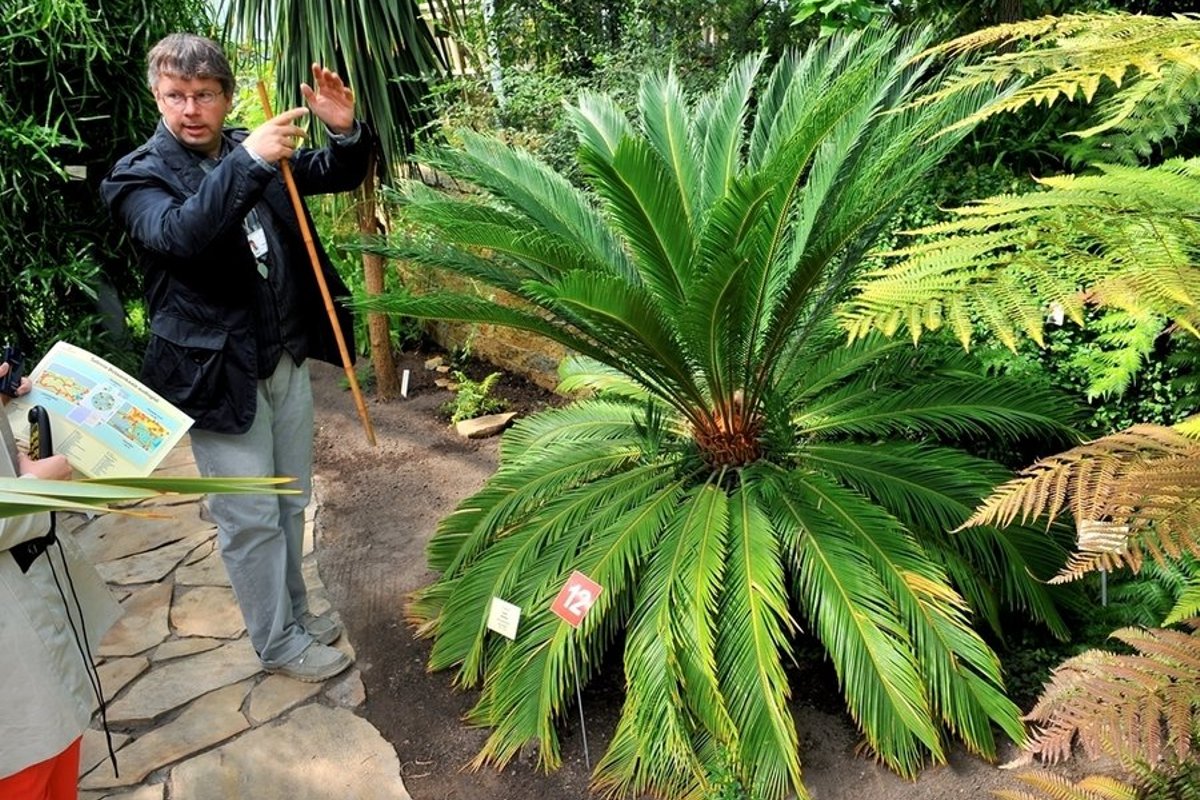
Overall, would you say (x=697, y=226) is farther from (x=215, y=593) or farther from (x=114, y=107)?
(x=114, y=107)

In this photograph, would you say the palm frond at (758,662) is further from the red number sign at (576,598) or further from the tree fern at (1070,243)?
the tree fern at (1070,243)

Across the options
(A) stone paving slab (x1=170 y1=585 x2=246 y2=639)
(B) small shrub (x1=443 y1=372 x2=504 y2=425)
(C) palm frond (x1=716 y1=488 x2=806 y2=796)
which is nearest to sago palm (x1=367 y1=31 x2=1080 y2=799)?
(C) palm frond (x1=716 y1=488 x2=806 y2=796)

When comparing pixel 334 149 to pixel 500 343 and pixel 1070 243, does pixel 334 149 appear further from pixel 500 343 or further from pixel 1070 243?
pixel 500 343

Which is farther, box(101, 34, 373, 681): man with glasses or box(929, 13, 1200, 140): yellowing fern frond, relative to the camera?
box(101, 34, 373, 681): man with glasses

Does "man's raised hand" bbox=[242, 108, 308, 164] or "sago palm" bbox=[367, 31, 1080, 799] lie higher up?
"man's raised hand" bbox=[242, 108, 308, 164]

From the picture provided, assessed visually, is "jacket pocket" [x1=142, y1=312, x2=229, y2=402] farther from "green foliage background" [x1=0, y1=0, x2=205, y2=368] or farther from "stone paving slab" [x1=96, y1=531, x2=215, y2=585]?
"green foliage background" [x1=0, y1=0, x2=205, y2=368]

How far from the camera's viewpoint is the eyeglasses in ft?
8.32

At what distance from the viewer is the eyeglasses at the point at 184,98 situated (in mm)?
2537

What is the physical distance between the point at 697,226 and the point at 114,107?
3918 mm

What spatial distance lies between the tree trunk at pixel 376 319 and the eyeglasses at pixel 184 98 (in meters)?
2.54

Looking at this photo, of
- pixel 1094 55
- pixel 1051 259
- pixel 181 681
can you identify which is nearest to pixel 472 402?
pixel 181 681

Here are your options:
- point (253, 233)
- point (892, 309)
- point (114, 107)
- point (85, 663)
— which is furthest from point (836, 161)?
point (114, 107)

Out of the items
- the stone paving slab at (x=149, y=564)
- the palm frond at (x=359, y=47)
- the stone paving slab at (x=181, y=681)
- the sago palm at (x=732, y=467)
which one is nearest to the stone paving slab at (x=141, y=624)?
the stone paving slab at (x=149, y=564)

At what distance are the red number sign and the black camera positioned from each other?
154 centimetres
